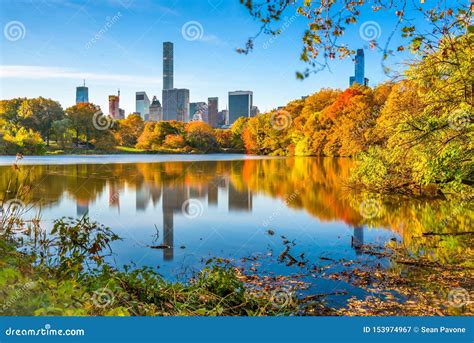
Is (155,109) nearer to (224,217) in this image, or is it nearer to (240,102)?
(240,102)

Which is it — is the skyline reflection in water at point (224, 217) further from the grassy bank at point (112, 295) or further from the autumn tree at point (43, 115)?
the autumn tree at point (43, 115)

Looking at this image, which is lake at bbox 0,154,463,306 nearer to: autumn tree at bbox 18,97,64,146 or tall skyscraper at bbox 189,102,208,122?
autumn tree at bbox 18,97,64,146

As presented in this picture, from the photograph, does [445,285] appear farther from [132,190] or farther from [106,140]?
[106,140]

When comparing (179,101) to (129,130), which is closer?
(179,101)

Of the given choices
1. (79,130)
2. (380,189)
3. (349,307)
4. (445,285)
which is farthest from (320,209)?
(79,130)

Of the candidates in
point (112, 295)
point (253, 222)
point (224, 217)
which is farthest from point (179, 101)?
point (112, 295)

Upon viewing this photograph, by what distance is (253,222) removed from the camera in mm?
9016

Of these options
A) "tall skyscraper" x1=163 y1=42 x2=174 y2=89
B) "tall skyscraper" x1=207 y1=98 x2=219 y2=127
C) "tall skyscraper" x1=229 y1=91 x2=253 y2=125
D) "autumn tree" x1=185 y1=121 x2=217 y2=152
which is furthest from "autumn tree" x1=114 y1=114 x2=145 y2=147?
"tall skyscraper" x1=163 y1=42 x2=174 y2=89

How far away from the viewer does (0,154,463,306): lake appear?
577cm

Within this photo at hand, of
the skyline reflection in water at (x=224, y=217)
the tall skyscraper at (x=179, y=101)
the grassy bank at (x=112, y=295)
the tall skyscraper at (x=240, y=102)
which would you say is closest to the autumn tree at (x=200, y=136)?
the tall skyscraper at (x=179, y=101)

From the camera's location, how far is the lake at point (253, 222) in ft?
18.9

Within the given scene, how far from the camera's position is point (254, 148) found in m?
46.7

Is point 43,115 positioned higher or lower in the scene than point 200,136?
lower

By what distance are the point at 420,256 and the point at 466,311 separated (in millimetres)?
2220
